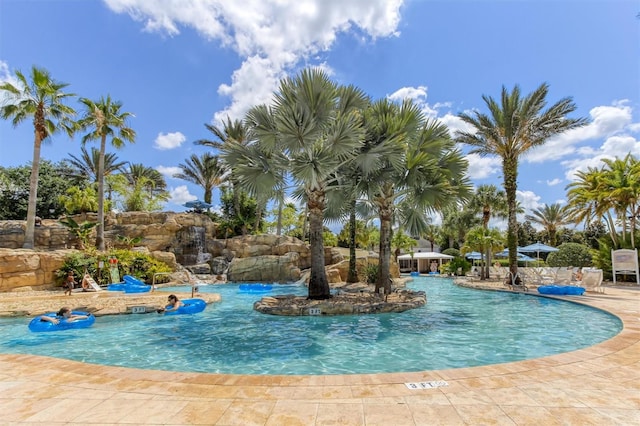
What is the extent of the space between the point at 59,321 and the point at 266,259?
15.2 meters

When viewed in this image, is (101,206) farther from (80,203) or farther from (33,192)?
(80,203)

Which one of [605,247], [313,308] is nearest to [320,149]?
[313,308]

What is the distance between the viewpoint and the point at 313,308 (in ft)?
35.3

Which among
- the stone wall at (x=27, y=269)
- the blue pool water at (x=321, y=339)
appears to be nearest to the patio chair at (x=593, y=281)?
the blue pool water at (x=321, y=339)

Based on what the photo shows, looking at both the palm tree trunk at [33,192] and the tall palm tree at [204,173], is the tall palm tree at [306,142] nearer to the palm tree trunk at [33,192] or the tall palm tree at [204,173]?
the palm tree trunk at [33,192]

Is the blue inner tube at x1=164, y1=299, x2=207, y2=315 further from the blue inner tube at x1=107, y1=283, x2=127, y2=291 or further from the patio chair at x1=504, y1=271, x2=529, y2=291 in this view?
the patio chair at x1=504, y1=271, x2=529, y2=291

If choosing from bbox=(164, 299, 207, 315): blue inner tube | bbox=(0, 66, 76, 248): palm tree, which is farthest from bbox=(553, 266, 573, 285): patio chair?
bbox=(0, 66, 76, 248): palm tree

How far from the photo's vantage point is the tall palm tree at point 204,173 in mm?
37438

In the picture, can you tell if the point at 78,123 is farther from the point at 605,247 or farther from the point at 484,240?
the point at 605,247

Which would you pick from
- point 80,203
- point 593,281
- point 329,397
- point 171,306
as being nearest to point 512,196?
point 593,281

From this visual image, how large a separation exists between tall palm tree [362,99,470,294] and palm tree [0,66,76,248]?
18.4m

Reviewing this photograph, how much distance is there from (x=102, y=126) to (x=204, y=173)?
15.9m

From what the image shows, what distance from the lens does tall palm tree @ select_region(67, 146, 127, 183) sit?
1510 inches

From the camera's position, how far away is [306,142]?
1056 centimetres
